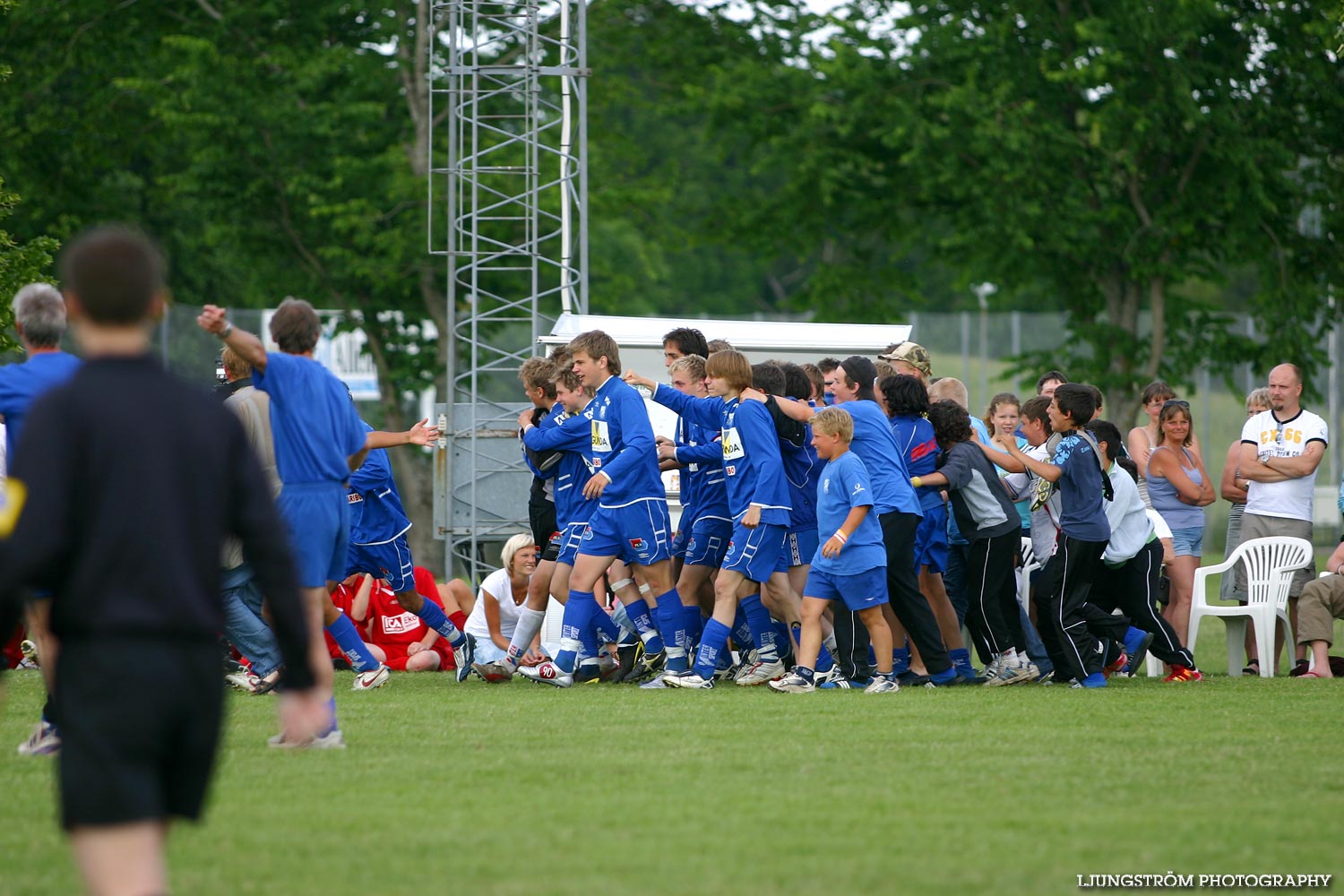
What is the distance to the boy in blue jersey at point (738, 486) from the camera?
929 centimetres

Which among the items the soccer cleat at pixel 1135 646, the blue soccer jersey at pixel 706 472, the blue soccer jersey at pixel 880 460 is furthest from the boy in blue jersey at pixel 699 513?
the soccer cleat at pixel 1135 646

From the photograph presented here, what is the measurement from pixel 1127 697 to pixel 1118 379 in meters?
14.2

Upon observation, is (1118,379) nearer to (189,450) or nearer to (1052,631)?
(1052,631)

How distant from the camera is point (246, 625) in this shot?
30.1 feet

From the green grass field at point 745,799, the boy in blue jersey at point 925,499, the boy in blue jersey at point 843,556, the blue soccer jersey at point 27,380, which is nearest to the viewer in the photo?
the green grass field at point 745,799

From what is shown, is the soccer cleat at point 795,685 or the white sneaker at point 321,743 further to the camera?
the soccer cleat at point 795,685

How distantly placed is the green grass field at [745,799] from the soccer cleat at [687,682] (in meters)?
0.86

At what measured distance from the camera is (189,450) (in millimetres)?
3277

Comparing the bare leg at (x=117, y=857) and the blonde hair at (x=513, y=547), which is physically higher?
the bare leg at (x=117, y=857)

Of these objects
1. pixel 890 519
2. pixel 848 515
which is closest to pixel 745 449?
pixel 848 515

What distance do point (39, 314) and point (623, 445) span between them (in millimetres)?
3723

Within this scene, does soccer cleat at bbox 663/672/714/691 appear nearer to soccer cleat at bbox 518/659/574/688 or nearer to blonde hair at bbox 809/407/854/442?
soccer cleat at bbox 518/659/574/688

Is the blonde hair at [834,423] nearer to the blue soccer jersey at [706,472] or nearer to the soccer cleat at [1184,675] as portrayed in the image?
the blue soccer jersey at [706,472]

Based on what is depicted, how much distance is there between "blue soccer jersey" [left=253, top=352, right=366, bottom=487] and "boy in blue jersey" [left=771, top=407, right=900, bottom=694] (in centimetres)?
314
